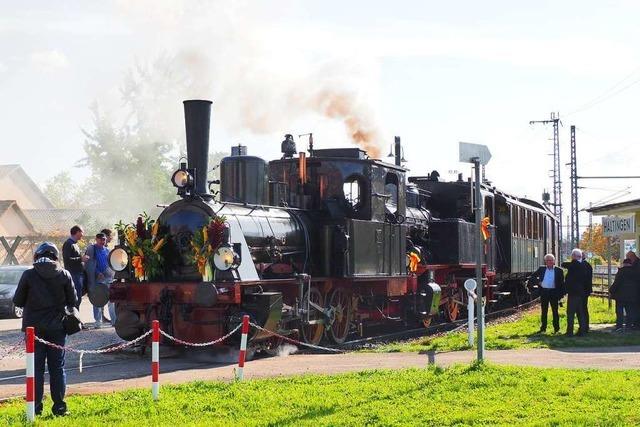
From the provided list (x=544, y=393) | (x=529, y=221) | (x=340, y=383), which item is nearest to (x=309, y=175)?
(x=340, y=383)

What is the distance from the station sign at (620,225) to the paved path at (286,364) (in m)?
7.94

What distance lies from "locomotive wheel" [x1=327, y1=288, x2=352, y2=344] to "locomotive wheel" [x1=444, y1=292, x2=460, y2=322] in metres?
5.69

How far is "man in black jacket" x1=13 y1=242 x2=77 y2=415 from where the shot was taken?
374 inches

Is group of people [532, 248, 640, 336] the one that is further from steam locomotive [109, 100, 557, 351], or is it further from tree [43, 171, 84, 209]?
tree [43, 171, 84, 209]

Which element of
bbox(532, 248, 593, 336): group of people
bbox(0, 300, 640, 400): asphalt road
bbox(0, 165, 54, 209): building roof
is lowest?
bbox(0, 300, 640, 400): asphalt road

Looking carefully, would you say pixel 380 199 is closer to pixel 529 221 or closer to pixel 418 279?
pixel 418 279

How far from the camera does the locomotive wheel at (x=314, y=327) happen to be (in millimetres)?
16406

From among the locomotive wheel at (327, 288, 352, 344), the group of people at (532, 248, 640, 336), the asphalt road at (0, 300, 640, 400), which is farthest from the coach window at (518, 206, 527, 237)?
the asphalt road at (0, 300, 640, 400)

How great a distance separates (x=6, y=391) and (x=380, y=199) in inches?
343

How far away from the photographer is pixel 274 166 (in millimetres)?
18016

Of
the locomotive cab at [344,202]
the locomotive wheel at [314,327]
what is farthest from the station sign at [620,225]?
the locomotive wheel at [314,327]

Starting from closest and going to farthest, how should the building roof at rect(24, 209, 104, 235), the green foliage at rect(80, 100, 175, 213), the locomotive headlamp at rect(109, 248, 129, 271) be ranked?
the locomotive headlamp at rect(109, 248, 129, 271) → the green foliage at rect(80, 100, 175, 213) → the building roof at rect(24, 209, 104, 235)

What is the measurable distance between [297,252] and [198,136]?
10.1ft

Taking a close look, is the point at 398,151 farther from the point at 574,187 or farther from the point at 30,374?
the point at 574,187
